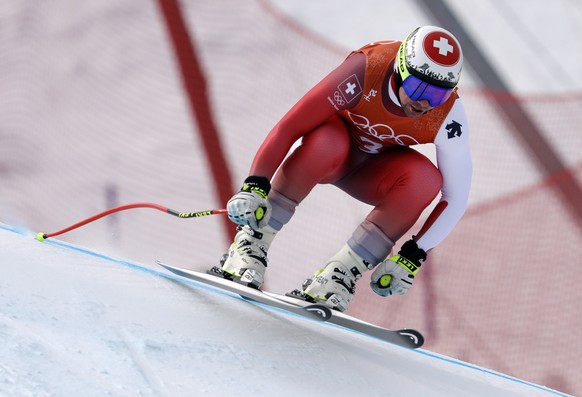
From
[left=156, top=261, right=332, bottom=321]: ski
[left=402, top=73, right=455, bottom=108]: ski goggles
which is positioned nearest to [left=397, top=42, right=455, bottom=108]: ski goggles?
[left=402, top=73, right=455, bottom=108]: ski goggles

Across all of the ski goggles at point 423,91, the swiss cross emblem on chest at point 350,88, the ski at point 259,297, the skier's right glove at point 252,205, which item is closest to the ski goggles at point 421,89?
the ski goggles at point 423,91

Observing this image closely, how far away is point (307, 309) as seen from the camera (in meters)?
1.86

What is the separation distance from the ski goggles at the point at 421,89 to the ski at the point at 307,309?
0.48 meters

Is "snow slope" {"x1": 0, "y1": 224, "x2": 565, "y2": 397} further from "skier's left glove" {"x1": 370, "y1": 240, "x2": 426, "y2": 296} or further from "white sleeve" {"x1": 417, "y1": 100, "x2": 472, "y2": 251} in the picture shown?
"white sleeve" {"x1": 417, "y1": 100, "x2": 472, "y2": 251}

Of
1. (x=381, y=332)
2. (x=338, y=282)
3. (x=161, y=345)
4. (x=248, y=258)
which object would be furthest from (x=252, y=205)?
(x=161, y=345)

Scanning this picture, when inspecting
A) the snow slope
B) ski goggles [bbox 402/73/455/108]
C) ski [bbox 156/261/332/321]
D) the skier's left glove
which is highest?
ski goggles [bbox 402/73/455/108]

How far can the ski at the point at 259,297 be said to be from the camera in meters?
1.86

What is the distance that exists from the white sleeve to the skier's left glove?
0.18 ft

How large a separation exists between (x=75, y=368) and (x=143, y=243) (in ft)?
7.54

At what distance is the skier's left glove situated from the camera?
207 cm

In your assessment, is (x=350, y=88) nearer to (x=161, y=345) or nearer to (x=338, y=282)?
(x=338, y=282)

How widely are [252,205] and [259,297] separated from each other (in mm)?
190

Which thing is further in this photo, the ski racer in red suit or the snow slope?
the ski racer in red suit

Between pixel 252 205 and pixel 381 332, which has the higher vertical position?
pixel 252 205
